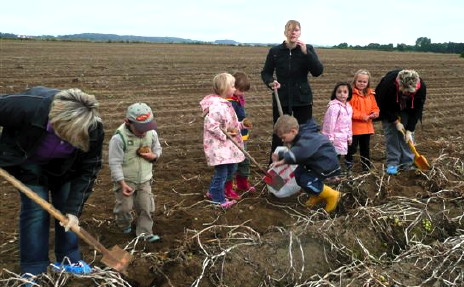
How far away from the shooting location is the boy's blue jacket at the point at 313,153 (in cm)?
441

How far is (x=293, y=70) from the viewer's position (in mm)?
5438

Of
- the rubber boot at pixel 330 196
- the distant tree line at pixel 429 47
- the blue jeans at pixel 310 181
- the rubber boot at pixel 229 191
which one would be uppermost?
the distant tree line at pixel 429 47

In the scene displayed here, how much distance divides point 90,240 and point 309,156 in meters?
2.22

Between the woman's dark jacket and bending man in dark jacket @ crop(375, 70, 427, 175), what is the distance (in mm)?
899

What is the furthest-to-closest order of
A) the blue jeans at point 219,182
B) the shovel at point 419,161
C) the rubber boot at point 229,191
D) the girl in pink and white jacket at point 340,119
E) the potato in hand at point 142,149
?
the shovel at point 419,161
the girl in pink and white jacket at point 340,119
the rubber boot at point 229,191
the blue jeans at point 219,182
the potato in hand at point 142,149

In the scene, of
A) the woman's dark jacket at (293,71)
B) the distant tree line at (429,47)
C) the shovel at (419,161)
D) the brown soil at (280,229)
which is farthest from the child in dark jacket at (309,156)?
the distant tree line at (429,47)

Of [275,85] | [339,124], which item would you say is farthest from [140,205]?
[339,124]

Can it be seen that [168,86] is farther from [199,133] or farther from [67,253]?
[67,253]

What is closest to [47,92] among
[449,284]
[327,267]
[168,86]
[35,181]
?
[35,181]

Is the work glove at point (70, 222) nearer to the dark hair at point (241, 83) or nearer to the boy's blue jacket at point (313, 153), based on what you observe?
the boy's blue jacket at point (313, 153)

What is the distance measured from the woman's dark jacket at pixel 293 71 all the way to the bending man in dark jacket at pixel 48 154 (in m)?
2.82

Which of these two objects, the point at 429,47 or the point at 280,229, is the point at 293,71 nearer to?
the point at 280,229

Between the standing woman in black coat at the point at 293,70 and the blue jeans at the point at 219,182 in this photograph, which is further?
the standing woman in black coat at the point at 293,70

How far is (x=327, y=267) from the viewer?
3.52 m
